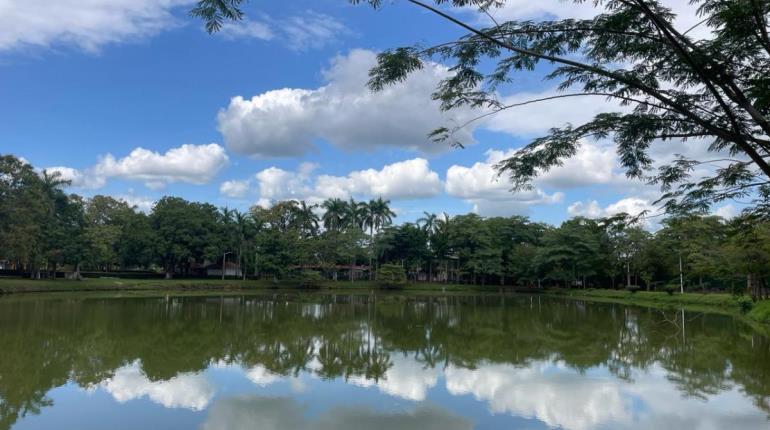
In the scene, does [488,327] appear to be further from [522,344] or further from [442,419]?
[442,419]

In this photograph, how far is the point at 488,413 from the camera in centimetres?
881

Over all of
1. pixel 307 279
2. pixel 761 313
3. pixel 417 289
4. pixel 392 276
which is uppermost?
pixel 392 276

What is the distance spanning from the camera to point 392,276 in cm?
5434

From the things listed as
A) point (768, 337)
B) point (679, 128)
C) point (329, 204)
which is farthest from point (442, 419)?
point (329, 204)

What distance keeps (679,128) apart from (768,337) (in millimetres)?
17529

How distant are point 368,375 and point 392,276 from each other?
42.7 meters

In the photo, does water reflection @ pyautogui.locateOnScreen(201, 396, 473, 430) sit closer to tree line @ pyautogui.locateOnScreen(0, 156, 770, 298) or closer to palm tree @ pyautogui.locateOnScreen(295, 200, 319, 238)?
tree line @ pyautogui.locateOnScreen(0, 156, 770, 298)

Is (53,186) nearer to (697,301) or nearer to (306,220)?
(306,220)

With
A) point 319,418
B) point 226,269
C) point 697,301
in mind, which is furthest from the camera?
point 226,269

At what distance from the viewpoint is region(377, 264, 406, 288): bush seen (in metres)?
54.4

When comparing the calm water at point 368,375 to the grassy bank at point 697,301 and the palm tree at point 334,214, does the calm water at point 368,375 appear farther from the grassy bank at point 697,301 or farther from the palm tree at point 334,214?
the palm tree at point 334,214

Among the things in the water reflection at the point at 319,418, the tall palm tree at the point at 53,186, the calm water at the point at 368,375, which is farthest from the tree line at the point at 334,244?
the water reflection at the point at 319,418

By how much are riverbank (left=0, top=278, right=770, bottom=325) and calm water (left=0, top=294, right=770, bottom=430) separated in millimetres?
11727

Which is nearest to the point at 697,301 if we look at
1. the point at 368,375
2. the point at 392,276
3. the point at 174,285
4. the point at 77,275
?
the point at 392,276
